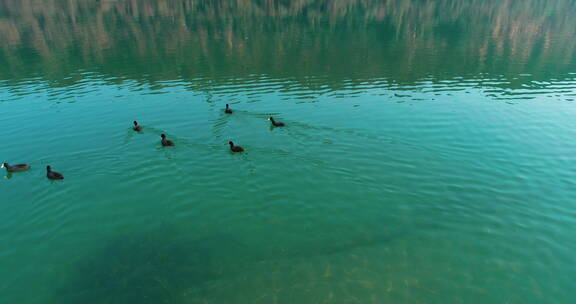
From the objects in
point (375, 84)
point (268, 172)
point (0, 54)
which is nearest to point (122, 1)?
point (0, 54)

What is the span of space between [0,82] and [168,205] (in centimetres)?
4474

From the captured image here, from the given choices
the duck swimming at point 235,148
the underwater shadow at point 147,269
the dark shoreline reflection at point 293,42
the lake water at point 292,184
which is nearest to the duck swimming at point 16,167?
the lake water at point 292,184

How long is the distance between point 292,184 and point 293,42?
191 feet

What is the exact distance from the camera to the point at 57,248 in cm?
1661

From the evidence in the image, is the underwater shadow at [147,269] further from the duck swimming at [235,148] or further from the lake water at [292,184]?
the duck swimming at [235,148]

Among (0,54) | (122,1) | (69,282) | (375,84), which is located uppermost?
(122,1)

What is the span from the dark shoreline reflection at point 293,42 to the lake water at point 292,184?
1.10 m

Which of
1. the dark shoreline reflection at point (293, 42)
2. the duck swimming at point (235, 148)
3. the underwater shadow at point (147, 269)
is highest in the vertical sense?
the dark shoreline reflection at point (293, 42)

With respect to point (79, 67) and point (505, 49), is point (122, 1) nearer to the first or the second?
point (79, 67)

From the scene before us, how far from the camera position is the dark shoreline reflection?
5056 centimetres

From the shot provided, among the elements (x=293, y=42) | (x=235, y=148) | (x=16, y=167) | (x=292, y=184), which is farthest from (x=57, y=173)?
(x=293, y=42)

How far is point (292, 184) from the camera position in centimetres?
2144

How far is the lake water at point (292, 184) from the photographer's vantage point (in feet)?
48.3

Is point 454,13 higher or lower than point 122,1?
lower
